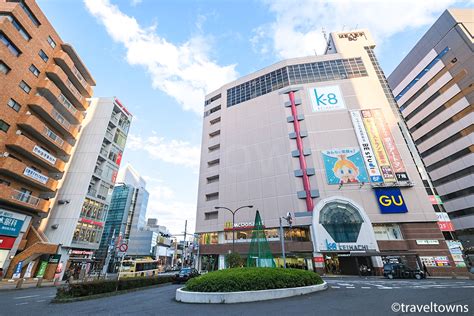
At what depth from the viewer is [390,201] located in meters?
35.6

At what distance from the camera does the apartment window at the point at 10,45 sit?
937 inches

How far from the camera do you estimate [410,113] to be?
177 ft

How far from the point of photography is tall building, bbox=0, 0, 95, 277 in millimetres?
23906

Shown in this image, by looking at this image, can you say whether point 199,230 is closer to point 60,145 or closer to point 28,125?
point 60,145

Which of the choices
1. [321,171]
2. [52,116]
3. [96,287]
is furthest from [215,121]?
[96,287]

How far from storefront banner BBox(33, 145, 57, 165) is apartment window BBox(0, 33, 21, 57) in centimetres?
1075

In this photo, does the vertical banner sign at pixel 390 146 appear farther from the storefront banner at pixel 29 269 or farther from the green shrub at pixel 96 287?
the storefront banner at pixel 29 269

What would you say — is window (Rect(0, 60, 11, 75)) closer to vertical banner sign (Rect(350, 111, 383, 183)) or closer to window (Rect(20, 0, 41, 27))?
window (Rect(20, 0, 41, 27))

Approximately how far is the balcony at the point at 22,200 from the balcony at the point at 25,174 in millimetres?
1692

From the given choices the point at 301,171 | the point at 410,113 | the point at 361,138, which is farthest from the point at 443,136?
the point at 301,171

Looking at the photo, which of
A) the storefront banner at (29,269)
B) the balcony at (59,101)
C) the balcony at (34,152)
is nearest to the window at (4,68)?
the balcony at (59,101)

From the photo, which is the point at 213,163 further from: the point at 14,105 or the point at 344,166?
the point at 14,105

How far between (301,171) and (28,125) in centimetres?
3879

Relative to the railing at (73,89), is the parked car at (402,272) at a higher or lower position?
lower
